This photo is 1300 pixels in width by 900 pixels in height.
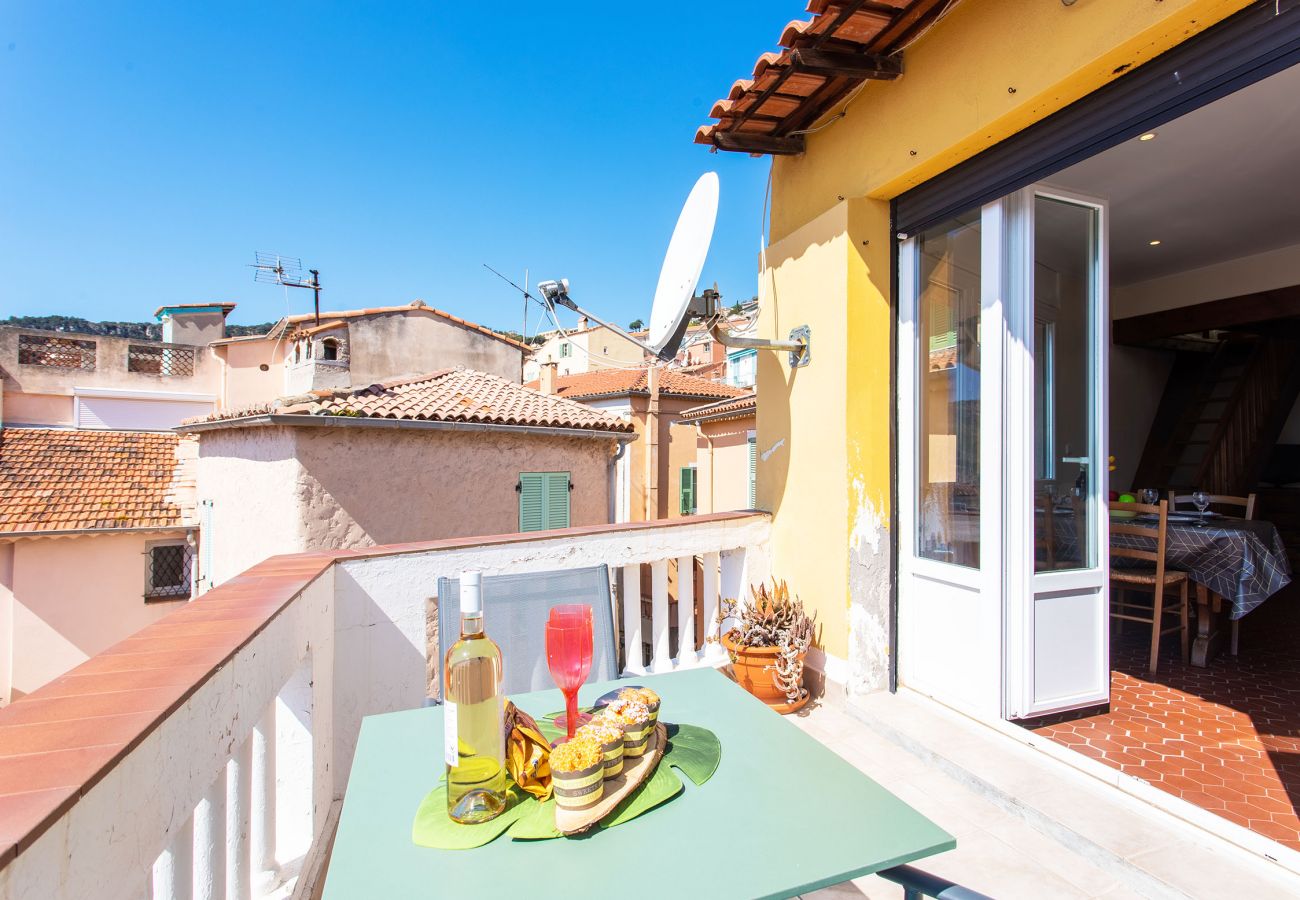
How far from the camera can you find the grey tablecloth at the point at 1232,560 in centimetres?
336

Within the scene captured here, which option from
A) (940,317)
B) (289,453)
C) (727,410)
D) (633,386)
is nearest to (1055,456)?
(940,317)

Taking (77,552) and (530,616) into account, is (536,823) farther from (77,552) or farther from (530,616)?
(77,552)

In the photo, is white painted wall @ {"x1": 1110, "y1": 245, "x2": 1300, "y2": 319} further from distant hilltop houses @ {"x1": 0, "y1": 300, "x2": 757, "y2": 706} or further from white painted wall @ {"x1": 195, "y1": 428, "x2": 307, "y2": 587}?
white painted wall @ {"x1": 195, "y1": 428, "x2": 307, "y2": 587}

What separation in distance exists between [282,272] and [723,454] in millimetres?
12360

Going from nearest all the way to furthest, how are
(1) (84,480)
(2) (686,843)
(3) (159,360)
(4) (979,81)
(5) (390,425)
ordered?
(2) (686,843), (4) (979,81), (5) (390,425), (1) (84,480), (3) (159,360)

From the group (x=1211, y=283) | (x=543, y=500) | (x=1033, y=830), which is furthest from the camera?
(x=543, y=500)

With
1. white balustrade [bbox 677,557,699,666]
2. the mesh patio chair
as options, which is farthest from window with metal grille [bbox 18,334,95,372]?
the mesh patio chair

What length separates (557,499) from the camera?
9.47 meters

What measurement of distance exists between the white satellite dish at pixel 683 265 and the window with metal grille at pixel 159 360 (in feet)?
67.7

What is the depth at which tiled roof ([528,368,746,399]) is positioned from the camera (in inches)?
637

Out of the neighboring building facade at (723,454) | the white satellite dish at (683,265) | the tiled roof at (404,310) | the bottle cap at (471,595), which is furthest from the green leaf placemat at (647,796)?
the tiled roof at (404,310)

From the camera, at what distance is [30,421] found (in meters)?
16.8

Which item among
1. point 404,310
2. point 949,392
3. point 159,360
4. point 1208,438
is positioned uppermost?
point 404,310

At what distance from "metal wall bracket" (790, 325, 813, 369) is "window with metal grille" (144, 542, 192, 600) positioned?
13418 millimetres
